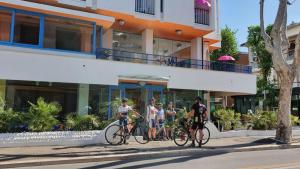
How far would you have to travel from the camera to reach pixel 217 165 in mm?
9594

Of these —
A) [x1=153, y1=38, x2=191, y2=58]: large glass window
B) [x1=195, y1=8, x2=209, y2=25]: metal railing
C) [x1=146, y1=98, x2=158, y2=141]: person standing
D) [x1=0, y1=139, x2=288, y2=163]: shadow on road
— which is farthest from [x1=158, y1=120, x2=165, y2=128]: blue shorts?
[x1=195, y1=8, x2=209, y2=25]: metal railing

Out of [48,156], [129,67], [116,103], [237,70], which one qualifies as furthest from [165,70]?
[48,156]

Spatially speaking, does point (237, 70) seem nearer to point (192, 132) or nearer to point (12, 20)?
point (192, 132)

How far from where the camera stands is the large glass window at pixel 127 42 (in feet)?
70.6

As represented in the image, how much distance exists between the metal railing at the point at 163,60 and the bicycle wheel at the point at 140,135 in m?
5.28

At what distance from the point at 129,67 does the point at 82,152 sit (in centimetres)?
733

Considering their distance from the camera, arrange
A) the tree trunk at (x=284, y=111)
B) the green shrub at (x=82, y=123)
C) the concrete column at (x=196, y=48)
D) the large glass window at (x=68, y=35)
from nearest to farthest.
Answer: the green shrub at (x=82, y=123), the tree trunk at (x=284, y=111), the large glass window at (x=68, y=35), the concrete column at (x=196, y=48)

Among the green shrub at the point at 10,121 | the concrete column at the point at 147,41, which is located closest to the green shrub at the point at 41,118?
the green shrub at the point at 10,121

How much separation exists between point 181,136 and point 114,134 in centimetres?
274

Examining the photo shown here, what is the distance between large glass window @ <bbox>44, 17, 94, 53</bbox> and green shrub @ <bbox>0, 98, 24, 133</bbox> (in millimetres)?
4628

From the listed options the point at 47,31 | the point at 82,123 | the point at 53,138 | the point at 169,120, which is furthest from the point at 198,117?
the point at 47,31

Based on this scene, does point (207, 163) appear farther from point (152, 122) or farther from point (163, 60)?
point (163, 60)

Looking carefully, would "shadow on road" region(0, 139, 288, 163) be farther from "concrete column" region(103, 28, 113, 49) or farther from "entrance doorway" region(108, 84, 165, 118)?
"concrete column" region(103, 28, 113, 49)

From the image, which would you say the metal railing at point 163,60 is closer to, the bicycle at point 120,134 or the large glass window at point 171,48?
the large glass window at point 171,48
